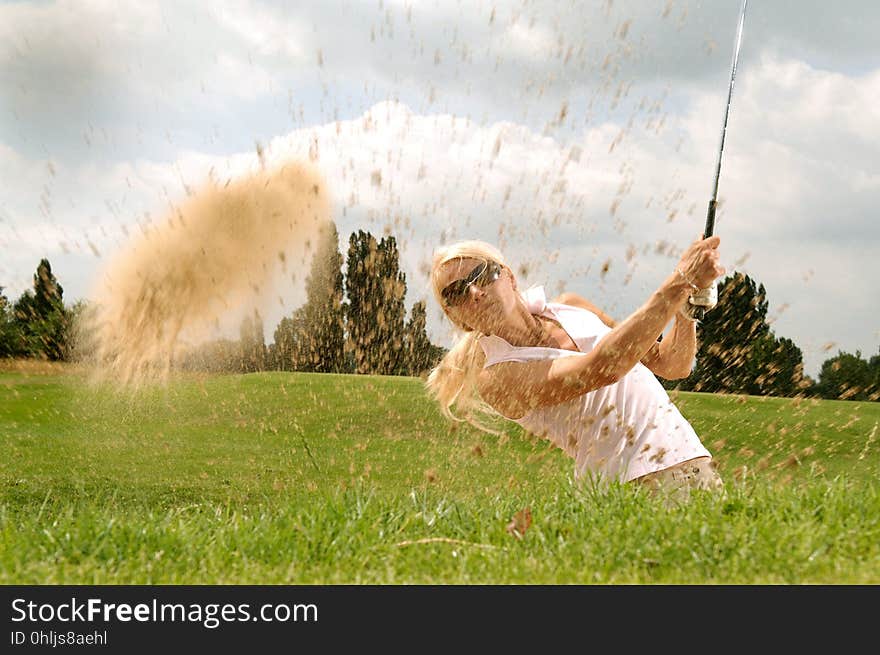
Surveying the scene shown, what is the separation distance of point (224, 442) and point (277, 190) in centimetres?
732

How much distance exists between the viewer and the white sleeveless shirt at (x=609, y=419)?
12.0 feet

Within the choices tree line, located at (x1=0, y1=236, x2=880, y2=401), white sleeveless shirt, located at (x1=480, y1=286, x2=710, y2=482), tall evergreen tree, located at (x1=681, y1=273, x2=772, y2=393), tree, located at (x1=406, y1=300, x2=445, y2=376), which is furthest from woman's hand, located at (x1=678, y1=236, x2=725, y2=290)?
tall evergreen tree, located at (x1=681, y1=273, x2=772, y2=393)

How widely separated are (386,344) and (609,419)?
64.3ft

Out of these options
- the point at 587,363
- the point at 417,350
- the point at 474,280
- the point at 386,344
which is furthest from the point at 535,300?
the point at 386,344

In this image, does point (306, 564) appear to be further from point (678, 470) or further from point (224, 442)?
point (224, 442)

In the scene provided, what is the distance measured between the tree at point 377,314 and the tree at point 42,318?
7055 millimetres

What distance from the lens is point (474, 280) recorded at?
3.84 m

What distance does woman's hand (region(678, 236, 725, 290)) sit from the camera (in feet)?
11.2

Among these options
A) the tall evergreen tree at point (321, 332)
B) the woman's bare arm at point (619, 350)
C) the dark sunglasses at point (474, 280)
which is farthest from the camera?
the tall evergreen tree at point (321, 332)

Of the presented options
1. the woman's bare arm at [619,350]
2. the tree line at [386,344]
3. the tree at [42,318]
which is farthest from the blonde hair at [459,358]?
the tree at [42,318]

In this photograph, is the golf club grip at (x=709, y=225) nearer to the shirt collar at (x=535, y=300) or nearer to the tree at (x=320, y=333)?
the shirt collar at (x=535, y=300)

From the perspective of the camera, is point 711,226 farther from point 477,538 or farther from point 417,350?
point 417,350

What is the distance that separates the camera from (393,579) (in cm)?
304
